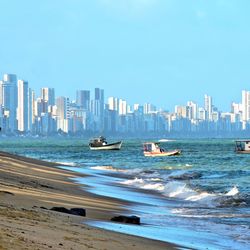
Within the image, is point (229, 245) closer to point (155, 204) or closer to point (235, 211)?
point (235, 211)

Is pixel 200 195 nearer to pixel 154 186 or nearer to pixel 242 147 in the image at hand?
pixel 154 186

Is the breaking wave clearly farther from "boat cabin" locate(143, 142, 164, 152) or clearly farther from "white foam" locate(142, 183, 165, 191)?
"boat cabin" locate(143, 142, 164, 152)

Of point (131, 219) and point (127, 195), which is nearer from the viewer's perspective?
point (131, 219)

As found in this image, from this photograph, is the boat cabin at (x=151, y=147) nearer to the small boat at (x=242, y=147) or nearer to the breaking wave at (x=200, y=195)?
the small boat at (x=242, y=147)

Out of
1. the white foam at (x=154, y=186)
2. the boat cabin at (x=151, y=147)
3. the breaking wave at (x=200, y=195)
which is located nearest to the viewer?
the breaking wave at (x=200, y=195)

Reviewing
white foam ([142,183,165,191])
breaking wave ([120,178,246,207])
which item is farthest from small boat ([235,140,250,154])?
breaking wave ([120,178,246,207])

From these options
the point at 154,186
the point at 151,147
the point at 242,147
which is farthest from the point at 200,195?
the point at 242,147

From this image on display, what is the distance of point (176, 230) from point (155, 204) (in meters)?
10.3

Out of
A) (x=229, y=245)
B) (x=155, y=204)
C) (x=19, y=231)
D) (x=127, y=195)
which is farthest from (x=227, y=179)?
(x=19, y=231)

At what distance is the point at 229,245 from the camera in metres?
16.0

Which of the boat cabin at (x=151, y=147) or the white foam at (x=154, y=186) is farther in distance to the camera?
the boat cabin at (x=151, y=147)

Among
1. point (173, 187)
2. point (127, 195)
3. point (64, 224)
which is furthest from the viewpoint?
point (173, 187)

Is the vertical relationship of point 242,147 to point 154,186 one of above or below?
above

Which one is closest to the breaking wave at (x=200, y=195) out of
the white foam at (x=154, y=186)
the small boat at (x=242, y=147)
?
the white foam at (x=154, y=186)
